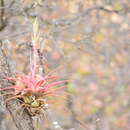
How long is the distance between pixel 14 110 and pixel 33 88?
0.34 metres

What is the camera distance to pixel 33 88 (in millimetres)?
3346

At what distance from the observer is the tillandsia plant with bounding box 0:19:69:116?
332 cm

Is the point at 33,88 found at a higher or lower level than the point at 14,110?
higher

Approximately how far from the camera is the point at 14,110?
11.8 ft

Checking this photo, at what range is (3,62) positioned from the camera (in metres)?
3.65

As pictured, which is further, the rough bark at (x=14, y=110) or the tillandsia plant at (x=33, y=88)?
the rough bark at (x=14, y=110)

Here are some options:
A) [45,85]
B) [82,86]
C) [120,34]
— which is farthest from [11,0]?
[82,86]

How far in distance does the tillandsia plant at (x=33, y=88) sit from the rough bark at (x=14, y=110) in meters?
0.05

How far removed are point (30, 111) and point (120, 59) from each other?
8264 mm

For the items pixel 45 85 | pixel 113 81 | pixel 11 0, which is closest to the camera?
pixel 45 85

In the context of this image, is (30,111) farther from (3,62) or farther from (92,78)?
(92,78)

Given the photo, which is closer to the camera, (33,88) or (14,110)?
(33,88)

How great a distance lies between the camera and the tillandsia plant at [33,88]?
10.9 ft

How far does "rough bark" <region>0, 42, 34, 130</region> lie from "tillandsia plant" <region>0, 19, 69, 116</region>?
0.05m
